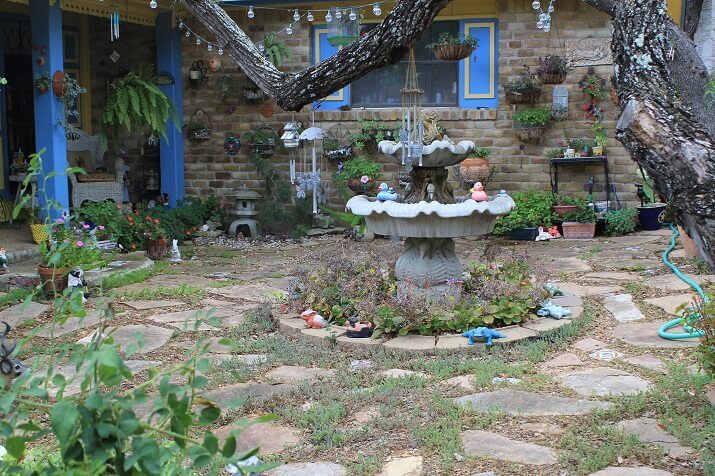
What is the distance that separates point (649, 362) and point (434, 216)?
70.8 inches

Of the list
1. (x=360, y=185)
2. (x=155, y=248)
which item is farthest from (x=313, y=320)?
(x=360, y=185)

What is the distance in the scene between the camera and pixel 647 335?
19.5 feet

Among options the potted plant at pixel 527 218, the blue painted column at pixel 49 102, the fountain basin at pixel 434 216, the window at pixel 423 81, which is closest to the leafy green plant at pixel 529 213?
the potted plant at pixel 527 218

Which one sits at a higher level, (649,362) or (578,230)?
(578,230)

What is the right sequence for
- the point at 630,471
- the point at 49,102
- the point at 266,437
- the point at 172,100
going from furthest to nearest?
the point at 172,100 < the point at 49,102 < the point at 266,437 < the point at 630,471

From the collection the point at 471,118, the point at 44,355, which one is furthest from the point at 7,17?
the point at 44,355

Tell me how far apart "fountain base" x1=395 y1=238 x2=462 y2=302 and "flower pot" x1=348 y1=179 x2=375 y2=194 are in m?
4.72

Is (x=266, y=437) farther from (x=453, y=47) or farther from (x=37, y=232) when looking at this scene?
(x=453, y=47)

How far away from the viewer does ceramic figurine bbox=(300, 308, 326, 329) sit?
6227 millimetres

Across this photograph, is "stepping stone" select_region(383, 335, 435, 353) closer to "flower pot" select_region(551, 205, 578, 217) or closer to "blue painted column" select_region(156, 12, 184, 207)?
"flower pot" select_region(551, 205, 578, 217)

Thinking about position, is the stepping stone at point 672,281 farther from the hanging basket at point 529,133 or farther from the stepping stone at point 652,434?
the hanging basket at point 529,133

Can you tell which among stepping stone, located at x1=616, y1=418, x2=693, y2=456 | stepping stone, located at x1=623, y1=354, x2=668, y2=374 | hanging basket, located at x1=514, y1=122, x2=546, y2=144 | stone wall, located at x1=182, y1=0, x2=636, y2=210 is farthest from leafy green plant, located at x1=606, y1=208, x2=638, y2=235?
stepping stone, located at x1=616, y1=418, x2=693, y2=456

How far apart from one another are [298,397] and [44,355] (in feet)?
6.26

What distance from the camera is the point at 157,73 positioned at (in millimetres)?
12320
